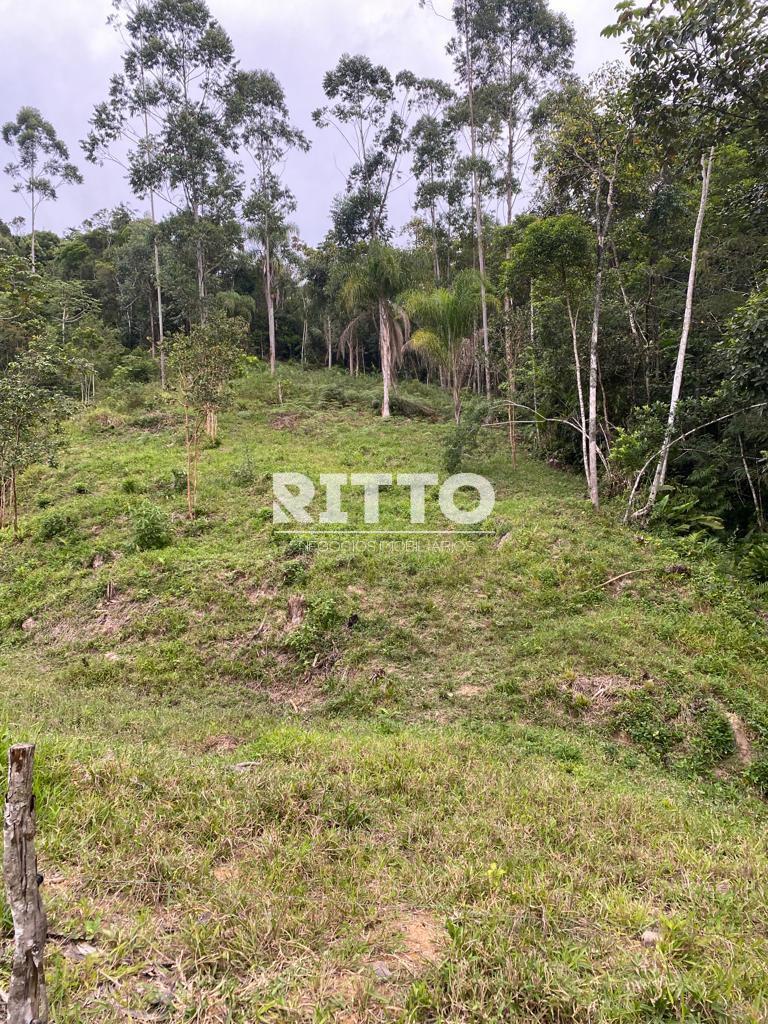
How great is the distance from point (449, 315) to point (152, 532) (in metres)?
9.02

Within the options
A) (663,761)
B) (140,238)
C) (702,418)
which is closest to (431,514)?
(702,418)

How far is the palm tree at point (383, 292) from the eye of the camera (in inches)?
629

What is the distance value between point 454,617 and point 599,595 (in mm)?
1970

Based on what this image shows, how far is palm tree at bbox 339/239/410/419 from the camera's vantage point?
16.0 m

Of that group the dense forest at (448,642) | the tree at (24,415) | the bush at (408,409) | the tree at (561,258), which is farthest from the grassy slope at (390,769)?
the bush at (408,409)

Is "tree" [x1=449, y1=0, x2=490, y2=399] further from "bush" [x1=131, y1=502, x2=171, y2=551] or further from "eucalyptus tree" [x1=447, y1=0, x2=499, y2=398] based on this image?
"bush" [x1=131, y1=502, x2=171, y2=551]

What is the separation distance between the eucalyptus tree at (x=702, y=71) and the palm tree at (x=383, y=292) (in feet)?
37.3

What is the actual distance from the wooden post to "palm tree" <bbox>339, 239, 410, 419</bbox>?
1576cm

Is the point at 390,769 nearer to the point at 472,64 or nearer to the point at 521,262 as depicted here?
the point at 521,262

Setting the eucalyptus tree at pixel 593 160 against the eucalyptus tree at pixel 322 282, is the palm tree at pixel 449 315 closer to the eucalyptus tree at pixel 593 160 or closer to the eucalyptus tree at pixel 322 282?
the eucalyptus tree at pixel 593 160

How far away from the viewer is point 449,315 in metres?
12.9

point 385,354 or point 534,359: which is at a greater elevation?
point 385,354

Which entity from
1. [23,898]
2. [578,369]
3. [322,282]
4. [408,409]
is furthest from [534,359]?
[322,282]

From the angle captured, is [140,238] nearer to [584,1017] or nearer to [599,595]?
[599,595]
